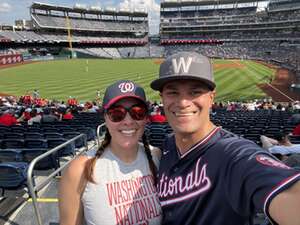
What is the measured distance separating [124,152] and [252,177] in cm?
126

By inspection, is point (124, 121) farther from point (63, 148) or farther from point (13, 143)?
point (13, 143)

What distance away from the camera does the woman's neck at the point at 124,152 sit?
2.56 meters

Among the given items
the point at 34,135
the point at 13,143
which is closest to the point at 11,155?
the point at 13,143

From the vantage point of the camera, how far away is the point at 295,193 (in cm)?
139

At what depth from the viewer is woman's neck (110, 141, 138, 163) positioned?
2.56 meters

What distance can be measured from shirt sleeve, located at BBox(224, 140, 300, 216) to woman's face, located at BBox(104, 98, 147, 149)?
0.95m

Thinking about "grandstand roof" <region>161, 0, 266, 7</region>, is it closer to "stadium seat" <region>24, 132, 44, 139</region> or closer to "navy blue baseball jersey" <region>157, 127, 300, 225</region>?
"stadium seat" <region>24, 132, 44, 139</region>

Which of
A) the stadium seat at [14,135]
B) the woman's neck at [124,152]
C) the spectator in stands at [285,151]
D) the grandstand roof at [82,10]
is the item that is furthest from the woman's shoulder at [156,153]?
the grandstand roof at [82,10]

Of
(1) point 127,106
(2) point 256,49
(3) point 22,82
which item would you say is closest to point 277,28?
(2) point 256,49

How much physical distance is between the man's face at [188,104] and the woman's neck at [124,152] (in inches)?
22.2

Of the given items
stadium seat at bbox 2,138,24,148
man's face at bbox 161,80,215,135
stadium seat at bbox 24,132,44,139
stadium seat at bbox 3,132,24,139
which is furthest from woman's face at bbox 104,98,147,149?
stadium seat at bbox 3,132,24,139

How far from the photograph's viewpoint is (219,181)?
1.85 m

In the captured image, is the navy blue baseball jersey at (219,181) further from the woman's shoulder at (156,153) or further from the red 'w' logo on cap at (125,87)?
the red 'w' logo on cap at (125,87)

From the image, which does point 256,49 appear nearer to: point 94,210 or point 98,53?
point 98,53
